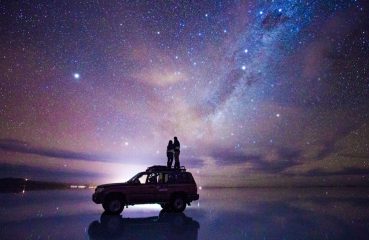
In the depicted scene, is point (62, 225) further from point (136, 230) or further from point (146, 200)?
point (146, 200)

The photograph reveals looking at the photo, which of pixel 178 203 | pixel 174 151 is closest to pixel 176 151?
pixel 174 151

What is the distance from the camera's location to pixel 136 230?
11086mm

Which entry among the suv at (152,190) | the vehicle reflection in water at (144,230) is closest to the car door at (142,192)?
the suv at (152,190)

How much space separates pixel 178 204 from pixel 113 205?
3.51 meters

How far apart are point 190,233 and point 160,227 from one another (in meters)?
1.73

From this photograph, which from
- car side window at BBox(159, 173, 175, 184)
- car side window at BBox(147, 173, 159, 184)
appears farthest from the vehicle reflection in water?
car side window at BBox(159, 173, 175, 184)

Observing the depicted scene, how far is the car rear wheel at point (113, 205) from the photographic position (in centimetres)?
1585

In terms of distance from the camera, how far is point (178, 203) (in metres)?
17.3

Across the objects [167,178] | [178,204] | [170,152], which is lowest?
[178,204]

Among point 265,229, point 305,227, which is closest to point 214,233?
point 265,229

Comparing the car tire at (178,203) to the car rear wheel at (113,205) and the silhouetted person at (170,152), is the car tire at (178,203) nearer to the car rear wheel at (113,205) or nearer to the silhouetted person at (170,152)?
the car rear wheel at (113,205)

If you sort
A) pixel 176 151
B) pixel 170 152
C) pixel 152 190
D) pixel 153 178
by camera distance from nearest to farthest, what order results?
1. pixel 152 190
2. pixel 153 178
3. pixel 176 151
4. pixel 170 152

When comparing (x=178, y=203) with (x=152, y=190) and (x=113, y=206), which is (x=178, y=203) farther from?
(x=113, y=206)

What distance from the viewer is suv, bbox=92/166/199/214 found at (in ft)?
52.4
